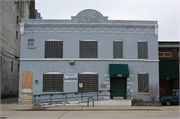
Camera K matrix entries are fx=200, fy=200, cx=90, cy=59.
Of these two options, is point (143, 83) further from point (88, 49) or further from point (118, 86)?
point (88, 49)

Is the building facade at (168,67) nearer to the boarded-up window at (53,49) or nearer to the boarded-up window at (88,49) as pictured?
the boarded-up window at (88,49)

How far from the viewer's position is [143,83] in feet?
62.2

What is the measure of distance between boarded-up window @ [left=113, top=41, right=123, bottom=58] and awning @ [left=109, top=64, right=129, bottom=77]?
1070 mm

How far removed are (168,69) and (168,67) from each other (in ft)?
0.89

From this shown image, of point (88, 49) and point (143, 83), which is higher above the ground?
point (88, 49)

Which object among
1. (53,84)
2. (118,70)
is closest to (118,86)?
(118,70)

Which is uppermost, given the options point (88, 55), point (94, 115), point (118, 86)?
point (88, 55)

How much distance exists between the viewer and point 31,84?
18.6 metres

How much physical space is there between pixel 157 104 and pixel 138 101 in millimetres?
1645

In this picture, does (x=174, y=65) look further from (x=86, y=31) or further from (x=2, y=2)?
(x=2, y=2)

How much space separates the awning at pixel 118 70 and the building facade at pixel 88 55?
9 centimetres

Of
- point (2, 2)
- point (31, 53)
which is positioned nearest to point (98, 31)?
point (31, 53)

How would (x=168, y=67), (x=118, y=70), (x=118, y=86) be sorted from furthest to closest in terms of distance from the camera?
(x=168, y=67)
(x=118, y=86)
(x=118, y=70)

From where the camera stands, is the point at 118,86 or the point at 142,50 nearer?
the point at 118,86
